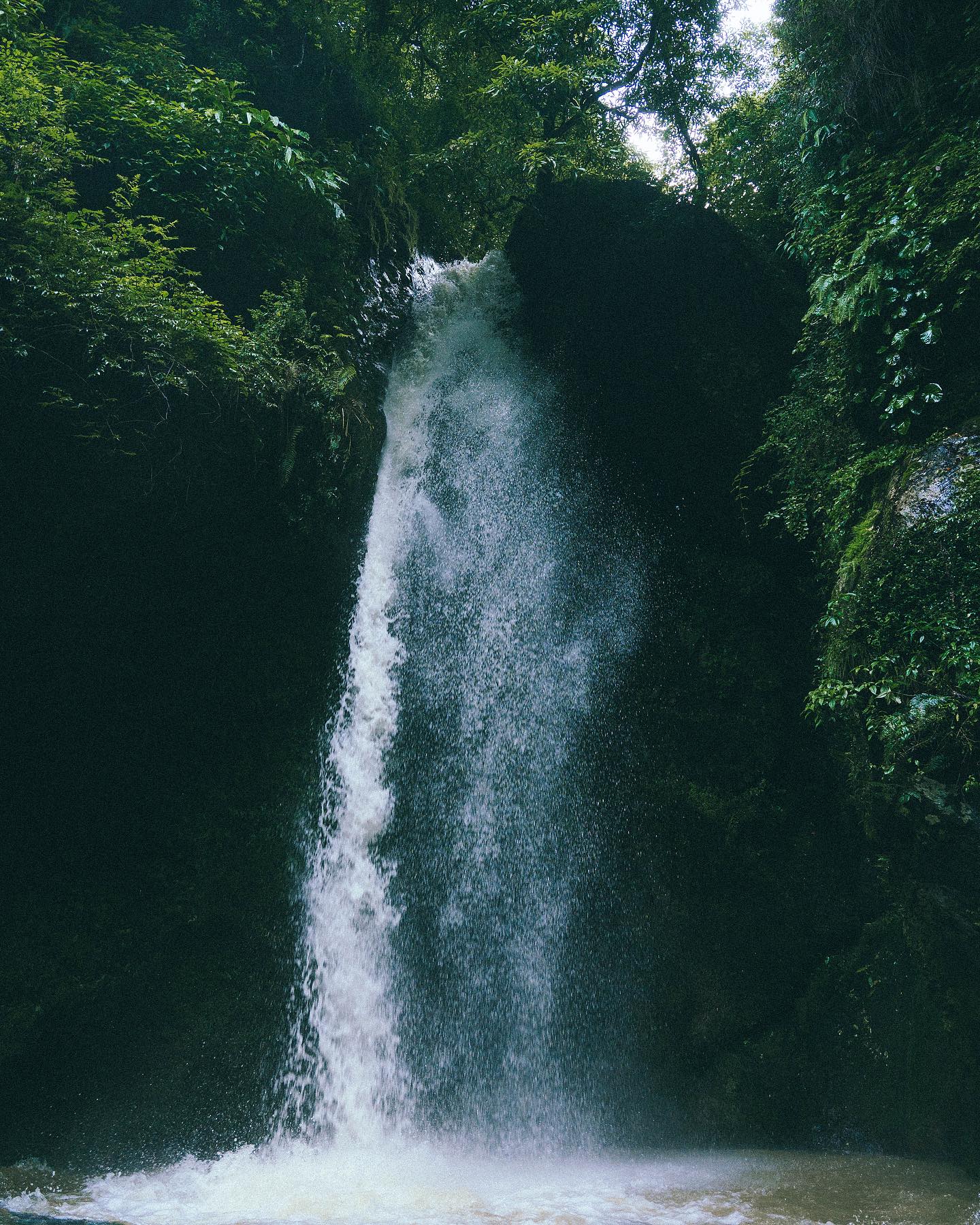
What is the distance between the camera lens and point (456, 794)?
6.00 m

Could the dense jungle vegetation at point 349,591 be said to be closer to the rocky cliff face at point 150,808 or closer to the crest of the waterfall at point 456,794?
the rocky cliff face at point 150,808

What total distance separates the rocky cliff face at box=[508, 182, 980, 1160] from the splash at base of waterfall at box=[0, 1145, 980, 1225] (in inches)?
23.1

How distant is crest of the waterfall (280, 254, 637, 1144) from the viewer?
5277 millimetres

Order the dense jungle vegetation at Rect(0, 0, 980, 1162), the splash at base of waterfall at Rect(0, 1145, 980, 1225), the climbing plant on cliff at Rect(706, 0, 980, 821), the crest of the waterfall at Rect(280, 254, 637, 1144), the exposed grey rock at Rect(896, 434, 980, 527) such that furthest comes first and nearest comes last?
the crest of the waterfall at Rect(280, 254, 637, 1144), the dense jungle vegetation at Rect(0, 0, 980, 1162), the exposed grey rock at Rect(896, 434, 980, 527), the climbing plant on cliff at Rect(706, 0, 980, 821), the splash at base of waterfall at Rect(0, 1145, 980, 1225)

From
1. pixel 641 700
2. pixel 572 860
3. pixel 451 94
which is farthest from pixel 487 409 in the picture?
pixel 451 94

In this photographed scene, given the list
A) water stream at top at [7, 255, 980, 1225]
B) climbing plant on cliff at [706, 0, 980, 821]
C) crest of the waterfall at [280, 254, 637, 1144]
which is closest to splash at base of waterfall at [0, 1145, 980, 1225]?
water stream at top at [7, 255, 980, 1225]

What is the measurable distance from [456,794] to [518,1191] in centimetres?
275

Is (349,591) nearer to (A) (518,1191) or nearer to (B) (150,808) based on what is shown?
(B) (150,808)

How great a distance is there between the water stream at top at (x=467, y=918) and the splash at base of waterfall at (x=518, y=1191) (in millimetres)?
22

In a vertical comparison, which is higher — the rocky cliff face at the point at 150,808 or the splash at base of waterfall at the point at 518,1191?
the rocky cliff face at the point at 150,808

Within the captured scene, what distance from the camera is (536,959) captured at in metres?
5.66

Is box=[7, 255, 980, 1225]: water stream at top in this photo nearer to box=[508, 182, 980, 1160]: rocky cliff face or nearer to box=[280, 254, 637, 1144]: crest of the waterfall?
box=[280, 254, 637, 1144]: crest of the waterfall

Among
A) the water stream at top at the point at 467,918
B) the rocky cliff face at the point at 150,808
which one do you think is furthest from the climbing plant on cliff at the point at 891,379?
the rocky cliff face at the point at 150,808

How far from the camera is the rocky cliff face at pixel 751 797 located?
516 cm
